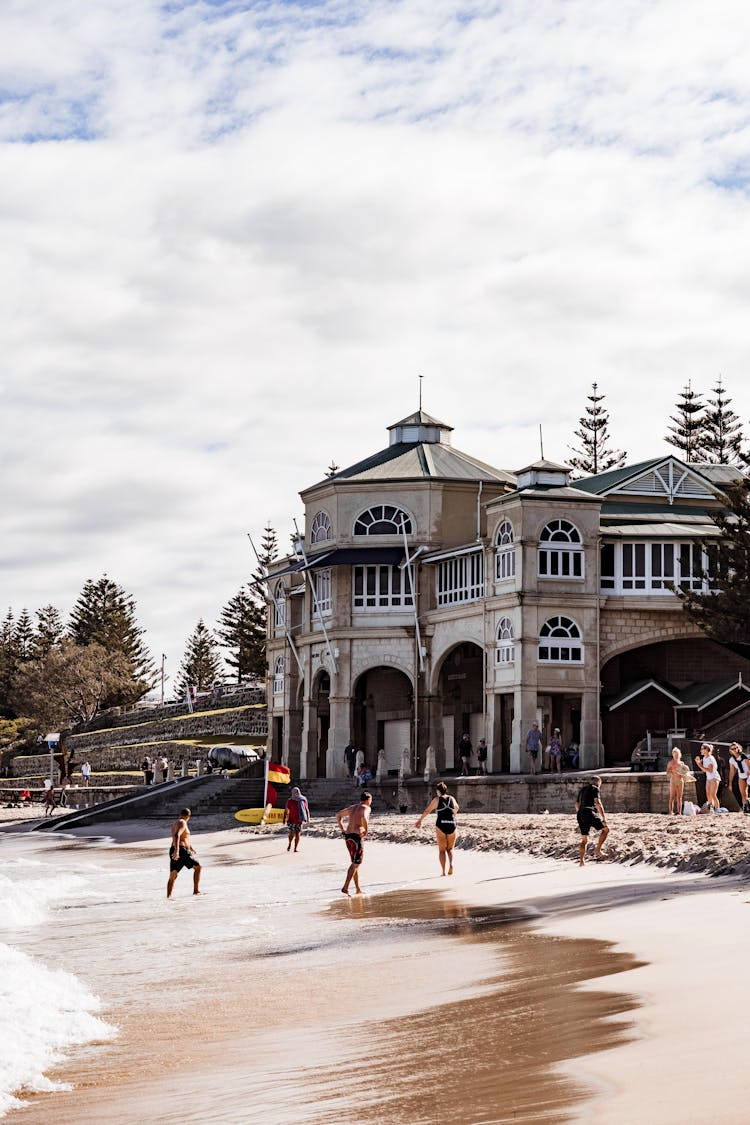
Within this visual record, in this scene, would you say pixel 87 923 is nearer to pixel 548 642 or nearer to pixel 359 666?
pixel 548 642

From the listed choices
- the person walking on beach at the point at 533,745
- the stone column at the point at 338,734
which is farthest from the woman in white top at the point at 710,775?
the stone column at the point at 338,734

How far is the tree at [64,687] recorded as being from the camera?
86625mm

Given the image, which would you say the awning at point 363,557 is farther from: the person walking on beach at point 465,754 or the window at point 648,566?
the window at point 648,566

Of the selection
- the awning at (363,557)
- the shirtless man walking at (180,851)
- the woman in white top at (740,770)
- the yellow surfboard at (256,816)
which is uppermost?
the awning at (363,557)

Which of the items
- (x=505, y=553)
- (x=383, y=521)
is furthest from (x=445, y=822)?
(x=383, y=521)

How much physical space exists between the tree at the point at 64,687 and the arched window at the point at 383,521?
39680 millimetres

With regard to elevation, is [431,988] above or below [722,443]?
below

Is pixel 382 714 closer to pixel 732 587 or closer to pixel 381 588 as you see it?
pixel 381 588

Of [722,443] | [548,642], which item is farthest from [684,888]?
[722,443]

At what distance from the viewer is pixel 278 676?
189ft

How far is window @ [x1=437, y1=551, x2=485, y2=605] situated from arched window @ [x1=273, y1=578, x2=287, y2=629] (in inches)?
338

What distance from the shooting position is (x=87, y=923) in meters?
19.1

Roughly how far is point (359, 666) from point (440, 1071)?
4342cm

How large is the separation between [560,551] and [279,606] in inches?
652
